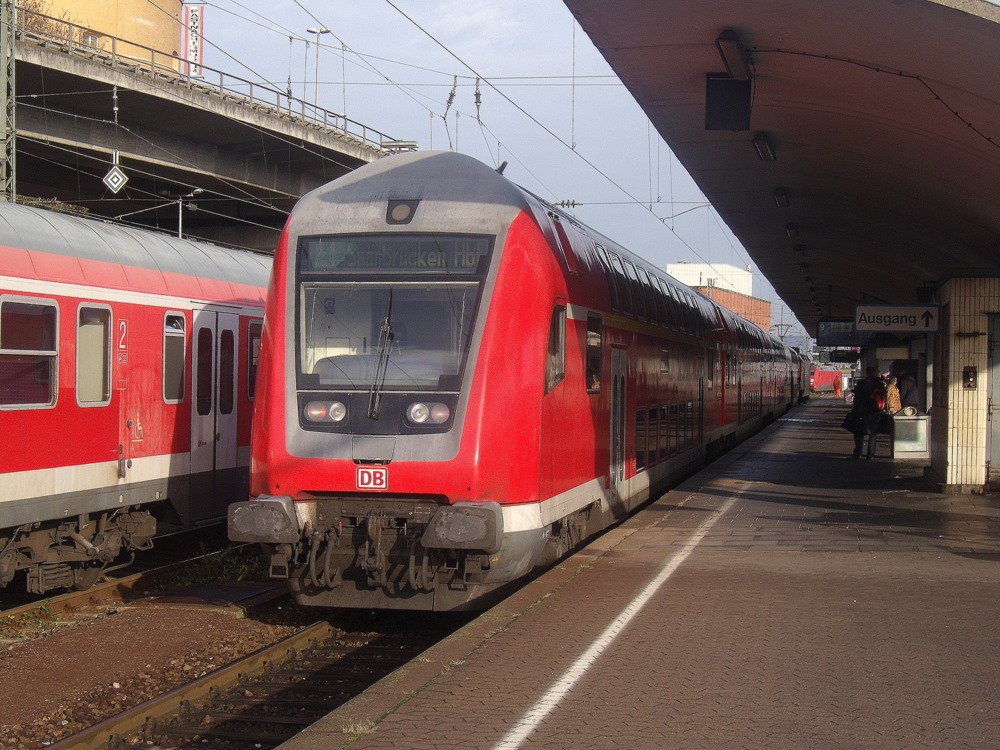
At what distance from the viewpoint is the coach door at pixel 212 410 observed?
12.6m

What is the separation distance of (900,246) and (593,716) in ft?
58.7

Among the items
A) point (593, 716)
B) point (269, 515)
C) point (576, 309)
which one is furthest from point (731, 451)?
point (593, 716)

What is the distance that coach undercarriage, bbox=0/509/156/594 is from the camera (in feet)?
33.0

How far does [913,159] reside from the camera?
13.8 meters

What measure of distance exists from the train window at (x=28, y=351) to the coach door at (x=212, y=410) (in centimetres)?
250

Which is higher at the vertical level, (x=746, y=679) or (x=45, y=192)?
(x=45, y=192)

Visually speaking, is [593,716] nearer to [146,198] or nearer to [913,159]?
[913,159]

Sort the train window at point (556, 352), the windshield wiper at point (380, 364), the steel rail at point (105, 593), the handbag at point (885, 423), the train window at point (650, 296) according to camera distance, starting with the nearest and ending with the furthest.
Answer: the windshield wiper at point (380, 364)
the train window at point (556, 352)
the steel rail at point (105, 593)
the train window at point (650, 296)
the handbag at point (885, 423)

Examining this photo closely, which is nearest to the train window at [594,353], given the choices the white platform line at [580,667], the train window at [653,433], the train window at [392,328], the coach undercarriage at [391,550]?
the white platform line at [580,667]

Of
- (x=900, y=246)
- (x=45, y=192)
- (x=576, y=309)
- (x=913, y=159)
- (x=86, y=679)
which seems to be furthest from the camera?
(x=45, y=192)

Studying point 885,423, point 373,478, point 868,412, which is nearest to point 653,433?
point 373,478

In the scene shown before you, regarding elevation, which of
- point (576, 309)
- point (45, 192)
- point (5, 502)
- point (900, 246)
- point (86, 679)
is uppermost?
point (45, 192)

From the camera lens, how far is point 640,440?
13828 mm

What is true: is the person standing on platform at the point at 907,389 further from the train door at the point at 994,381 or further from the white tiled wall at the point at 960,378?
the train door at the point at 994,381
